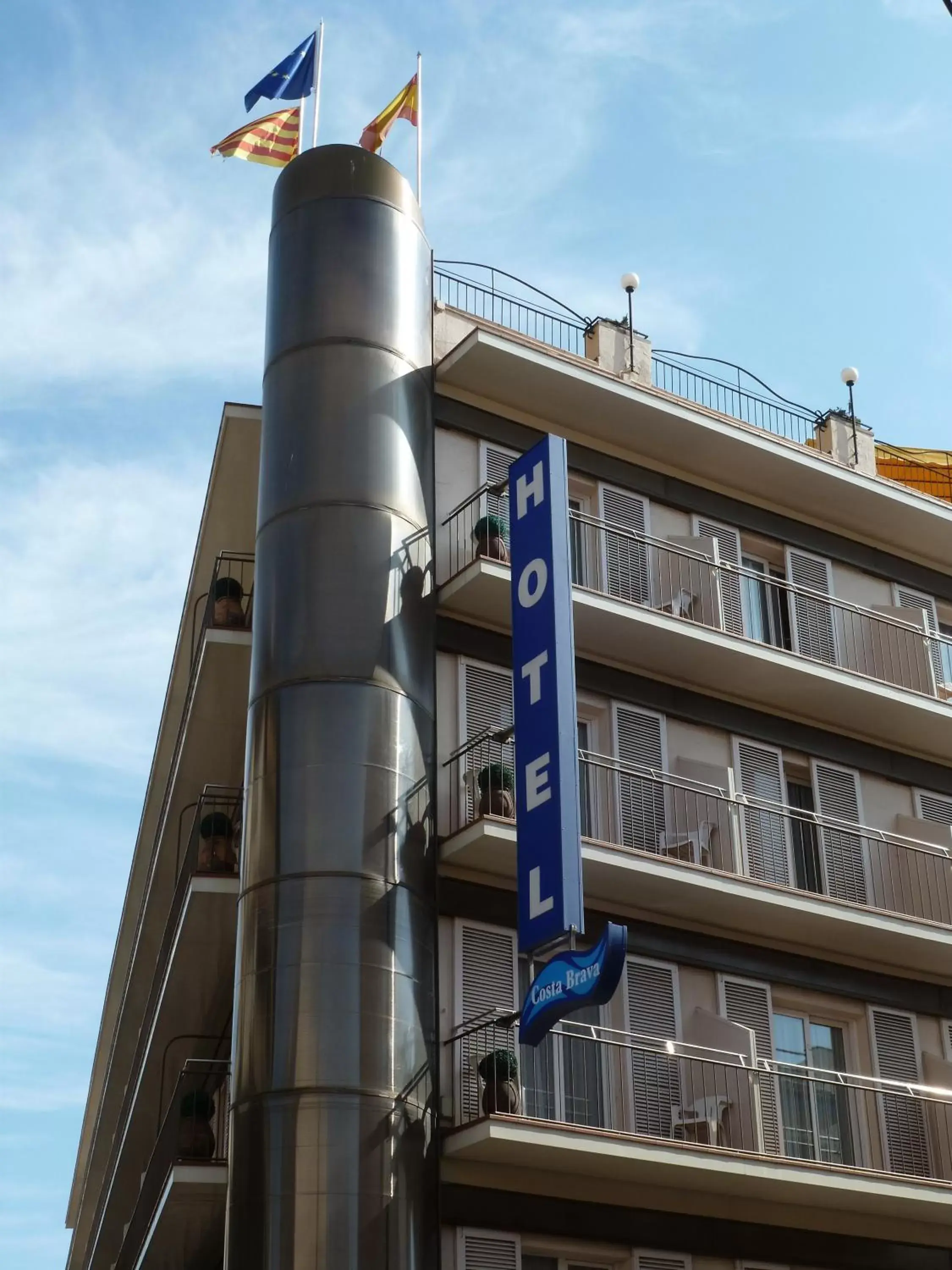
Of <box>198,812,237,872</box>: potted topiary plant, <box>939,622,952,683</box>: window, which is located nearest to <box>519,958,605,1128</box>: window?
<box>198,812,237,872</box>: potted topiary plant

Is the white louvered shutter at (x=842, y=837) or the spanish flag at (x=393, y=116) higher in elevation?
the spanish flag at (x=393, y=116)

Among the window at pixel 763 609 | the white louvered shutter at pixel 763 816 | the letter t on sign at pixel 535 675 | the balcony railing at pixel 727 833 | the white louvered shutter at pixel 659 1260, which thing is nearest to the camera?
the letter t on sign at pixel 535 675

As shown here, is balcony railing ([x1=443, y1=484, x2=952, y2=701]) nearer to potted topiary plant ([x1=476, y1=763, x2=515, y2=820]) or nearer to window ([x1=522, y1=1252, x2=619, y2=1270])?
potted topiary plant ([x1=476, y1=763, x2=515, y2=820])

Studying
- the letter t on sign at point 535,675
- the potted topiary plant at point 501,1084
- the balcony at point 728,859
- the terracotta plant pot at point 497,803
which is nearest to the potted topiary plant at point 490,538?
the balcony at point 728,859

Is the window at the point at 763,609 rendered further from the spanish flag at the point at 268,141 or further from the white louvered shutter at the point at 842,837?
the spanish flag at the point at 268,141

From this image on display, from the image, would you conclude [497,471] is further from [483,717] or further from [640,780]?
[640,780]

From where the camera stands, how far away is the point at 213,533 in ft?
96.0

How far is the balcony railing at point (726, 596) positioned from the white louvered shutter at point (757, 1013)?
5011 mm

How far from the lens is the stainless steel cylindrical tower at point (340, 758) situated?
19.3 metres

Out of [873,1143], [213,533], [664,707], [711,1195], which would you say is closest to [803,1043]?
[873,1143]

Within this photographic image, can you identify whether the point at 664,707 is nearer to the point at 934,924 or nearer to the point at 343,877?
the point at 934,924

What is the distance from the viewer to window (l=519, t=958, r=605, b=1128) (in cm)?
2098

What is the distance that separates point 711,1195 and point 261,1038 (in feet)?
20.6

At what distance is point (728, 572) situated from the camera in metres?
27.3
